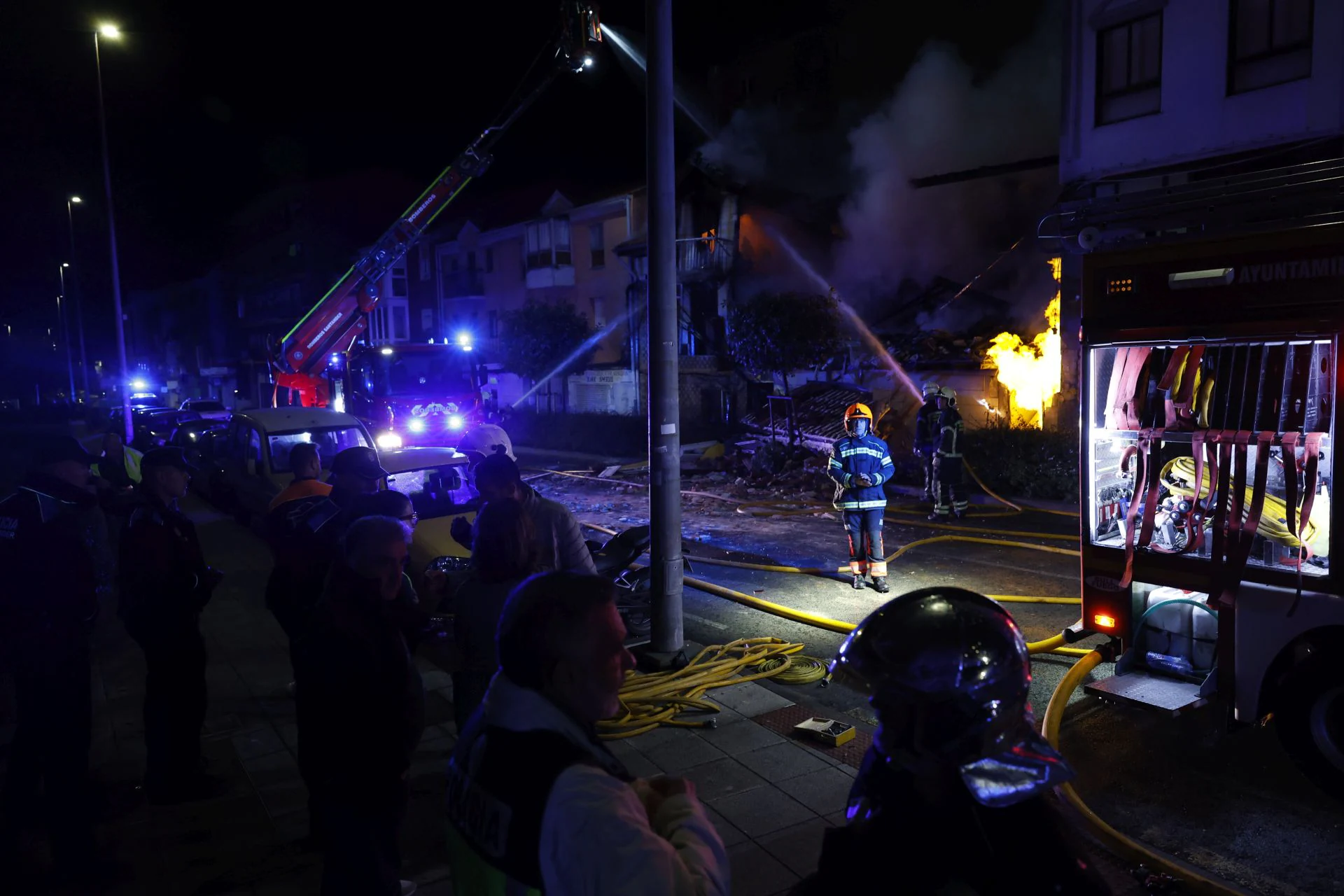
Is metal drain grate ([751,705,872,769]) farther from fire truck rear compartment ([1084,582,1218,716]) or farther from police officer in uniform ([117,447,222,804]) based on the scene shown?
police officer in uniform ([117,447,222,804])

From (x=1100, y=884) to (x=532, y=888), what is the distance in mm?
1054

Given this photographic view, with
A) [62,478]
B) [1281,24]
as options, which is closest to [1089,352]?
[62,478]

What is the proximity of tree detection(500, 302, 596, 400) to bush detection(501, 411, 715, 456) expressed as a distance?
7.70 feet

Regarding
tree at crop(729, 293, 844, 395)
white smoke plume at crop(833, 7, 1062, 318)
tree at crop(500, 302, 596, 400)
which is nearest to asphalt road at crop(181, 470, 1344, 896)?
tree at crop(729, 293, 844, 395)

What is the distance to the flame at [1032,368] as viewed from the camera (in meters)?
18.7

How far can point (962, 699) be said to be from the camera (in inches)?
67.1

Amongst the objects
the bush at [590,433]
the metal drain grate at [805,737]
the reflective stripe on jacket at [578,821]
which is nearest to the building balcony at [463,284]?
the bush at [590,433]

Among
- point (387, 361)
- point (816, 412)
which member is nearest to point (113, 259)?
point (387, 361)

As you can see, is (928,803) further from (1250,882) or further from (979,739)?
(1250,882)

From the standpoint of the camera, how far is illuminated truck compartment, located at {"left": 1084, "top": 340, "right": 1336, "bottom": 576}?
4941 millimetres

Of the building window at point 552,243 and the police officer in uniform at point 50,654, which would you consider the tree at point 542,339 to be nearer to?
the building window at point 552,243

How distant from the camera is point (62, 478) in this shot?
4215 millimetres

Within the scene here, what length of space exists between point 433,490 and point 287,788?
15.6ft

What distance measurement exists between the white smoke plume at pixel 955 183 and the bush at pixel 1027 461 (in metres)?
9.25
